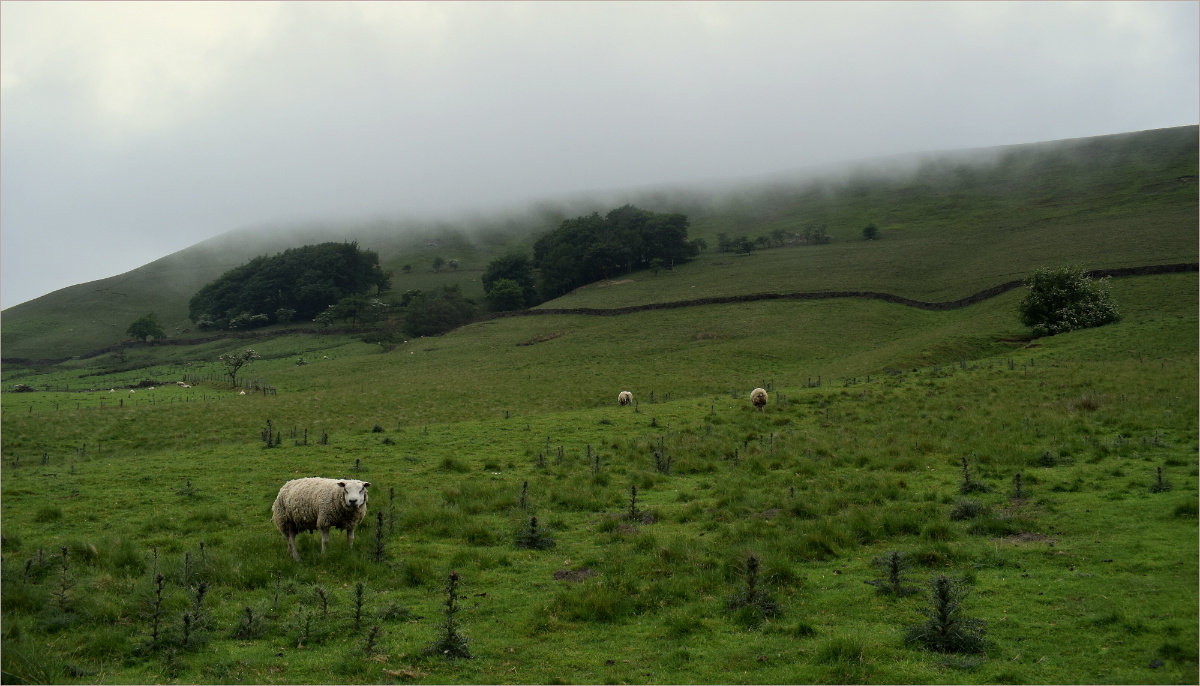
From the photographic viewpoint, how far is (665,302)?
281ft

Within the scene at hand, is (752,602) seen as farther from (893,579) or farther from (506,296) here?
(506,296)

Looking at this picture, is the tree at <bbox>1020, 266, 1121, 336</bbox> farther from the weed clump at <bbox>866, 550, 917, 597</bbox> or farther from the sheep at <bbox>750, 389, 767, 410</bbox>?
the weed clump at <bbox>866, 550, 917, 597</bbox>

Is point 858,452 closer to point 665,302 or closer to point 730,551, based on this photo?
point 730,551

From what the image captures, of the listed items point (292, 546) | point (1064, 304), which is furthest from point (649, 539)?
point (1064, 304)

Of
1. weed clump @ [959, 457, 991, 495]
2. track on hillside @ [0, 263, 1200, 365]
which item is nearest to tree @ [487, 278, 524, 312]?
track on hillside @ [0, 263, 1200, 365]

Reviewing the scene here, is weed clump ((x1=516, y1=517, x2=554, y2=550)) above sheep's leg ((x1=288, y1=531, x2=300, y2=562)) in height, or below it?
below

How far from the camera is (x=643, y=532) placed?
1398 cm

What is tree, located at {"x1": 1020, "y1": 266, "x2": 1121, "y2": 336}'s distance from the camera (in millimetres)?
48656

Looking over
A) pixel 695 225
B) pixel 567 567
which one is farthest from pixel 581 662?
pixel 695 225

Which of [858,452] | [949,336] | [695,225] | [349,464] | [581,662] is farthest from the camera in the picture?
[695,225]

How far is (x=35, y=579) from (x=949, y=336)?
2320 inches

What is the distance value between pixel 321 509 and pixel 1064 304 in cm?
5815

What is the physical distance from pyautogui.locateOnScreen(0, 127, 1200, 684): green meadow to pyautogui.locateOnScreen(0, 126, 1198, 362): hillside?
138 feet

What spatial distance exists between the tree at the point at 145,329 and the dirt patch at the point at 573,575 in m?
125
